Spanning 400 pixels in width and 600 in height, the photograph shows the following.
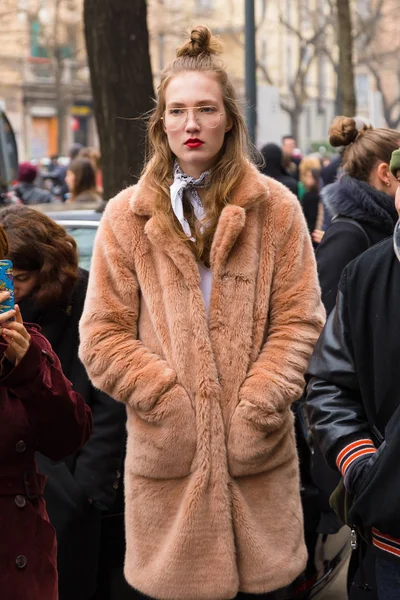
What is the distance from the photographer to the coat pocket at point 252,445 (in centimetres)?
358

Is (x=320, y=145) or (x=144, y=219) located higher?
(x=144, y=219)

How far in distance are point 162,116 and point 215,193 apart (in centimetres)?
35

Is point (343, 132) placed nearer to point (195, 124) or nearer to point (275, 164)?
point (195, 124)

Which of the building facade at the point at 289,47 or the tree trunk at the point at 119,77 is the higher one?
the tree trunk at the point at 119,77

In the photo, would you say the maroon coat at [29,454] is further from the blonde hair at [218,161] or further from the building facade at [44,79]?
the building facade at [44,79]

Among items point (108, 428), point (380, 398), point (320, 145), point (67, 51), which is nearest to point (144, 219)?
point (108, 428)

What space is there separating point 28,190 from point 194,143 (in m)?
12.9

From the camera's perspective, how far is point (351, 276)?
305 centimetres

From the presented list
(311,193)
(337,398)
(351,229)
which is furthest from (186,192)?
(311,193)

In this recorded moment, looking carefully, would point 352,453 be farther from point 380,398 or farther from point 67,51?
point 67,51

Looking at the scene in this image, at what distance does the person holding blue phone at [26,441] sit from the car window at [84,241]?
2.53 metres

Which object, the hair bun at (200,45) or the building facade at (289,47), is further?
the building facade at (289,47)

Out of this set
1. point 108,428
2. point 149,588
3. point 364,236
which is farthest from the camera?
point 364,236

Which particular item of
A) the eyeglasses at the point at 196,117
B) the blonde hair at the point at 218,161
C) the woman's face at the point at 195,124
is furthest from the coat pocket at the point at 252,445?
the eyeglasses at the point at 196,117
